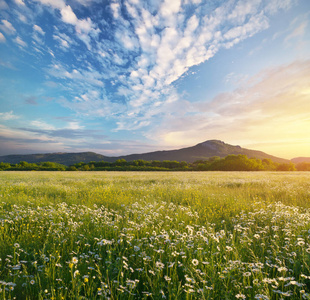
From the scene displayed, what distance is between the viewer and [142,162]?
99.0m

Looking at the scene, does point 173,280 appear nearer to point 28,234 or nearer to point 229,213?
point 28,234

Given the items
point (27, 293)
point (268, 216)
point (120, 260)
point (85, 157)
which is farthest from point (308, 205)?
point (85, 157)

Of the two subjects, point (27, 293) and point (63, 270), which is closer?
point (27, 293)

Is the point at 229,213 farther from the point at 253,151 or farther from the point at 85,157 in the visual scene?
the point at 253,151

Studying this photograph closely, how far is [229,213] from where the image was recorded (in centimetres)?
638

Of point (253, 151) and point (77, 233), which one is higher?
point (253, 151)

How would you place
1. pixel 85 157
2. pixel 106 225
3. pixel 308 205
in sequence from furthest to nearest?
pixel 85 157, pixel 308 205, pixel 106 225

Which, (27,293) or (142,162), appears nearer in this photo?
(27,293)

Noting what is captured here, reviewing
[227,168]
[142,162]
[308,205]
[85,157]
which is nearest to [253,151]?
[227,168]

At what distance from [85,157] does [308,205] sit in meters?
195

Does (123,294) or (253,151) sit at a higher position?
(253,151)

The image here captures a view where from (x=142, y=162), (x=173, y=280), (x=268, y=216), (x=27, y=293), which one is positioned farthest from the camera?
(x=142, y=162)

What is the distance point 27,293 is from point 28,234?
2241 mm

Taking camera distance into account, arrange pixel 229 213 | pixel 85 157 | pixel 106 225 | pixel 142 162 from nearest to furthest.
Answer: pixel 106 225, pixel 229 213, pixel 142 162, pixel 85 157
